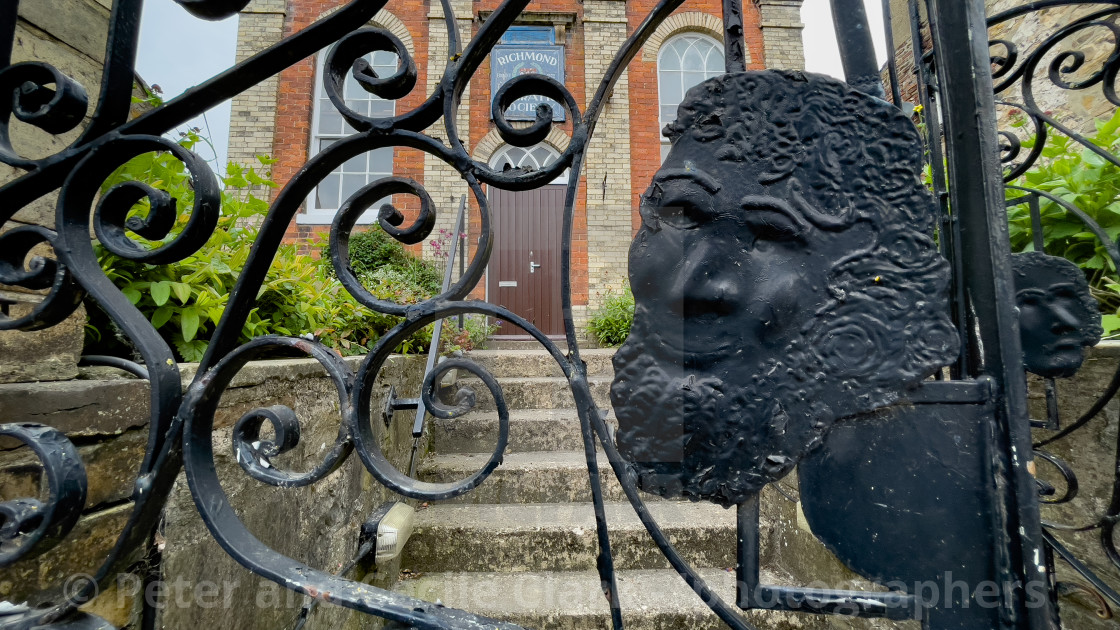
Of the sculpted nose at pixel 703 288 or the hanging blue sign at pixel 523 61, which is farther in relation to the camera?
the hanging blue sign at pixel 523 61

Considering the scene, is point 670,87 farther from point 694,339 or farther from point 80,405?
point 80,405

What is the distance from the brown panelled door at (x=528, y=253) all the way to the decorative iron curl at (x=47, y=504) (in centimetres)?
656

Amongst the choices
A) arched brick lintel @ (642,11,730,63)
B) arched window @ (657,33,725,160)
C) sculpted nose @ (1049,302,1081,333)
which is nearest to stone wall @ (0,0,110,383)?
sculpted nose @ (1049,302,1081,333)

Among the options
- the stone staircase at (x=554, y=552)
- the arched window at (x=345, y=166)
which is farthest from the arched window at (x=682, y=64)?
the stone staircase at (x=554, y=552)

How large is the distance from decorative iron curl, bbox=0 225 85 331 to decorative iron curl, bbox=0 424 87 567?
16cm

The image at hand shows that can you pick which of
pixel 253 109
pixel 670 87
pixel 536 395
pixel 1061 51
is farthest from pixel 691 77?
pixel 253 109

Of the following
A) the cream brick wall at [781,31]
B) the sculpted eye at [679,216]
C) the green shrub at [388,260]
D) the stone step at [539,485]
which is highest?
the cream brick wall at [781,31]

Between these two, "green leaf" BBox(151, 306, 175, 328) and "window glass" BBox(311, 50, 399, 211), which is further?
"window glass" BBox(311, 50, 399, 211)

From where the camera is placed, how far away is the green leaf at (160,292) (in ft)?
4.34

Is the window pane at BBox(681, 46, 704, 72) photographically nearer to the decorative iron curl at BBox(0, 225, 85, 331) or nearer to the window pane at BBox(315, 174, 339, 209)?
the window pane at BBox(315, 174, 339, 209)

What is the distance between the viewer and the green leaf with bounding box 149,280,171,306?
132 centimetres

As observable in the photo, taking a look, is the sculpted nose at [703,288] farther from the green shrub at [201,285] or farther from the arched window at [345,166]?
the arched window at [345,166]

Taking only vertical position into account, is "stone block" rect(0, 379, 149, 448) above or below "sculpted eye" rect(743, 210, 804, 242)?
below

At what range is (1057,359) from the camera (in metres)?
0.94
